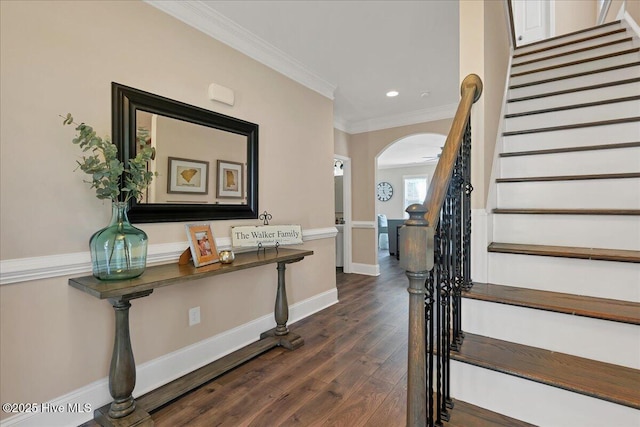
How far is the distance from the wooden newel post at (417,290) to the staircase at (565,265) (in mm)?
414

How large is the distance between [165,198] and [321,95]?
2.27 m

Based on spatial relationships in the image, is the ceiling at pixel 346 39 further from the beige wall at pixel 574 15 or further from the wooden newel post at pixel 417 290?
the beige wall at pixel 574 15

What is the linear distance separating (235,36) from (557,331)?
9.57 feet

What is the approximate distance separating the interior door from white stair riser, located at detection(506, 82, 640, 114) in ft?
9.84

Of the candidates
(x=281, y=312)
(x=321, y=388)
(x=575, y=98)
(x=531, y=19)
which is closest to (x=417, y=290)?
(x=321, y=388)

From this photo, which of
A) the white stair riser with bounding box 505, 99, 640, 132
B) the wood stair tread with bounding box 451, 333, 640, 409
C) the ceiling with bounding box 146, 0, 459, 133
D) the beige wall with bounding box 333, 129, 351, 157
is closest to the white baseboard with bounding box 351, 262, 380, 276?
the beige wall with bounding box 333, 129, 351, 157

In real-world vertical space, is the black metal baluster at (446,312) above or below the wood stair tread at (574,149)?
below

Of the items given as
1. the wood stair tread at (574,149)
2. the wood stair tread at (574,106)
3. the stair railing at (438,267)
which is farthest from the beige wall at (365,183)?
the stair railing at (438,267)

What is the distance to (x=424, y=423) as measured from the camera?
987 millimetres

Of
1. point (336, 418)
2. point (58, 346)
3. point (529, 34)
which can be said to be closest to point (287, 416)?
point (336, 418)

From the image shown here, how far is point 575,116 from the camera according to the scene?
7.00 ft

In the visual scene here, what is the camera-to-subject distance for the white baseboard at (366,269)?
17.2 feet

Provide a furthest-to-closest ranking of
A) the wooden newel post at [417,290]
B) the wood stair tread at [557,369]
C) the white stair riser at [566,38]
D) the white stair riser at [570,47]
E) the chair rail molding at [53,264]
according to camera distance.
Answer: the white stair riser at [566,38] < the white stair riser at [570,47] < the chair rail molding at [53,264] < the wood stair tread at [557,369] < the wooden newel post at [417,290]

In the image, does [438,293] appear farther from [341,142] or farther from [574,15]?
[574,15]
